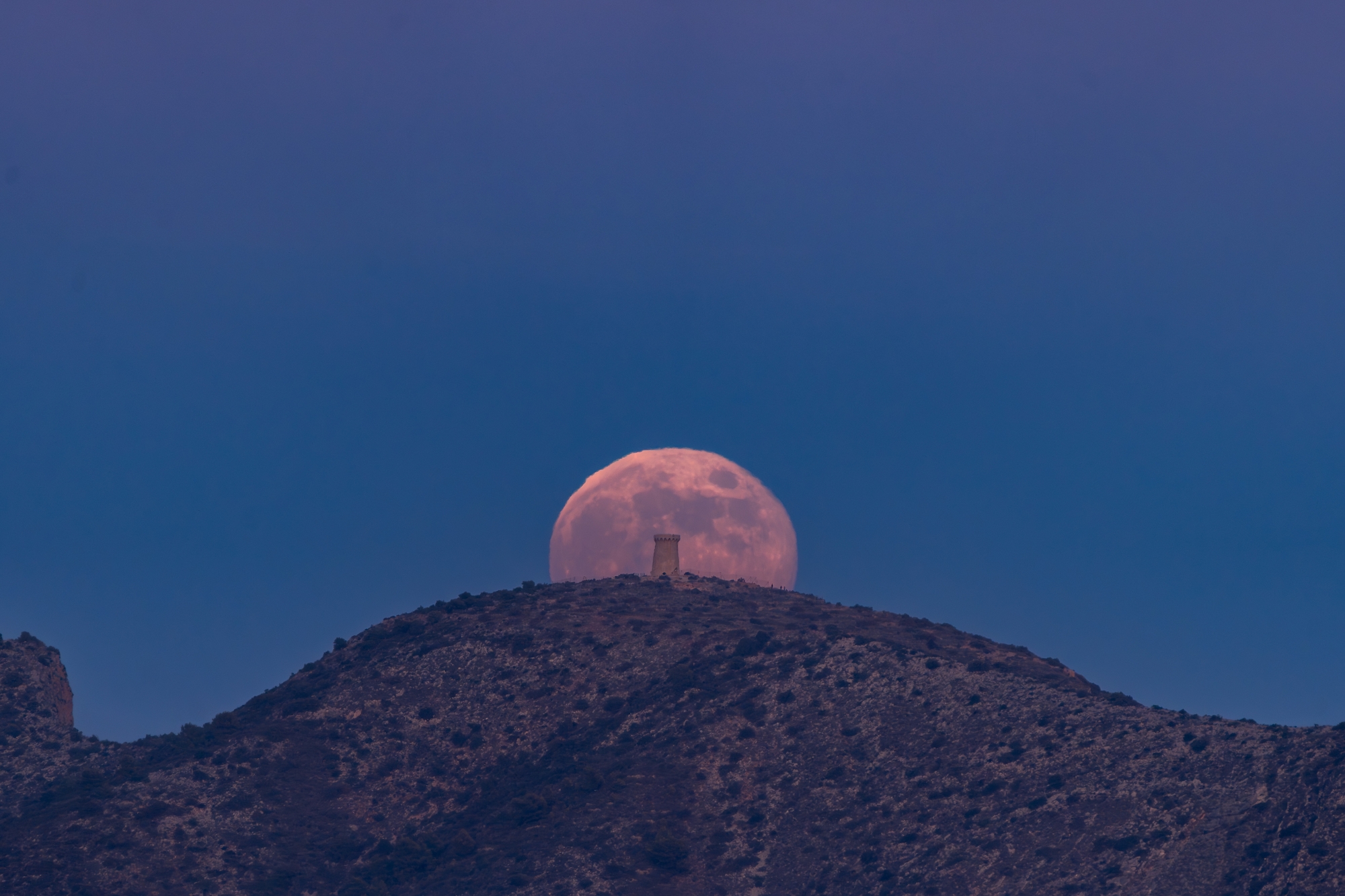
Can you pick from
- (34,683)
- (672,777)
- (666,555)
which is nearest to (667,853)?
(672,777)

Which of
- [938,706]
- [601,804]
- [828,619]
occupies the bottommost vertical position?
[601,804]

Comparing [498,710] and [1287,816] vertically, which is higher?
[498,710]

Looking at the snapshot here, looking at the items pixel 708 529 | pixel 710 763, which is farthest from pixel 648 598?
pixel 710 763

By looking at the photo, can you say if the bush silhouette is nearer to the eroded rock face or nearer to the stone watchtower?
the stone watchtower

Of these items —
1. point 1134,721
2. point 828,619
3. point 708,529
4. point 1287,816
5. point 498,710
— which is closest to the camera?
point 1287,816

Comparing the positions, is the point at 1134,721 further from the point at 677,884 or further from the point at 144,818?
the point at 144,818

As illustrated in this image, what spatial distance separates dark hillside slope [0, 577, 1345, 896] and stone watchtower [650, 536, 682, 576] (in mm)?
5885

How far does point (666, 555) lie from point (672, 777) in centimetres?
3061

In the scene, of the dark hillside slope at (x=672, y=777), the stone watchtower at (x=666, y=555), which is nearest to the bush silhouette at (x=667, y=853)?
the dark hillside slope at (x=672, y=777)

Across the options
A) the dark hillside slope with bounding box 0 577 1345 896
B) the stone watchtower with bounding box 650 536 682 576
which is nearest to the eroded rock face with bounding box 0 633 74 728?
the dark hillside slope with bounding box 0 577 1345 896

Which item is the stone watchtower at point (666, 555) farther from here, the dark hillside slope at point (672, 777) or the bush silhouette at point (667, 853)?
the bush silhouette at point (667, 853)

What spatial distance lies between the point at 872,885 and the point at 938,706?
56.2 ft

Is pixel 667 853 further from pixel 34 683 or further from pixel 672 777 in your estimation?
pixel 34 683

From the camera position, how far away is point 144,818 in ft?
270
